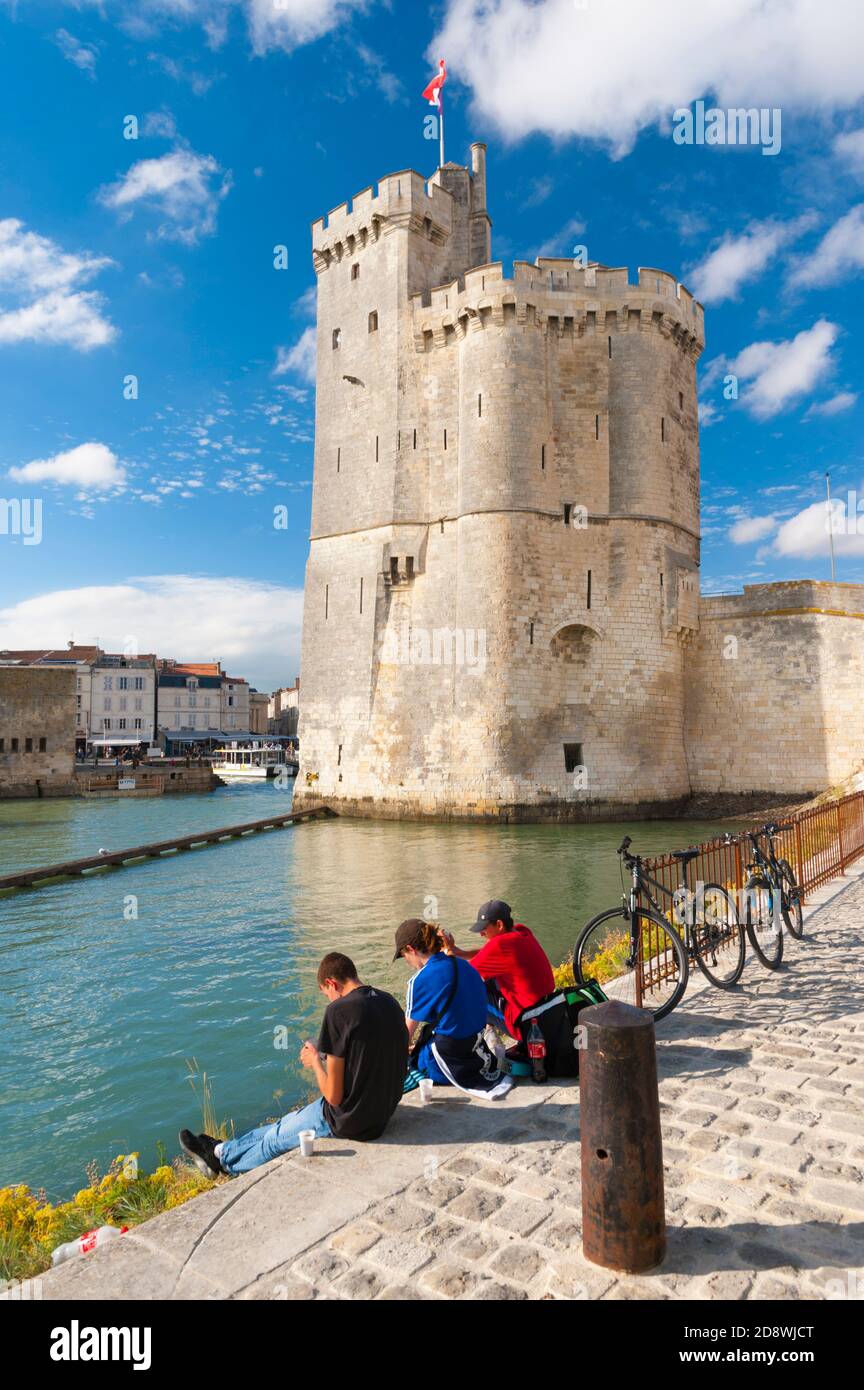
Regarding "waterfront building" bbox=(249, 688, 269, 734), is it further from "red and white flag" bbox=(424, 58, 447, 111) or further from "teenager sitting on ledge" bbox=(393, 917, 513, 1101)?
"teenager sitting on ledge" bbox=(393, 917, 513, 1101)

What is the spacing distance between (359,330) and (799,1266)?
31616 mm

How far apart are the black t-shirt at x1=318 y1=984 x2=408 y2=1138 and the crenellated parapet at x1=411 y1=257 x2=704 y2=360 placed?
2645 cm

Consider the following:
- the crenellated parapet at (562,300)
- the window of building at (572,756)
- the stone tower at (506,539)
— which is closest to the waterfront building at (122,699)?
the stone tower at (506,539)

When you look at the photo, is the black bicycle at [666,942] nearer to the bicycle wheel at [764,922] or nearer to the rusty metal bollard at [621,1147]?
the bicycle wheel at [764,922]

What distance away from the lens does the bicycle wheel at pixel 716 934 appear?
6.56 m

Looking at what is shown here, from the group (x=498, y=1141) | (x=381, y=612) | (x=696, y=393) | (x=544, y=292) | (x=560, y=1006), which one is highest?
(x=544, y=292)

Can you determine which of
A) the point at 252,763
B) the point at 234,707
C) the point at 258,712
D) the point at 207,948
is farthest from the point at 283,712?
the point at 207,948

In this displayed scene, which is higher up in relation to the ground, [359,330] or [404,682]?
[359,330]

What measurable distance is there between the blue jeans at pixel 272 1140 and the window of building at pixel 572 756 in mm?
22578

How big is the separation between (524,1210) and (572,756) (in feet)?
77.9

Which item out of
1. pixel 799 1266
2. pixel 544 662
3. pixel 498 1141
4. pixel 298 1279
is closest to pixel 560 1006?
pixel 498 1141

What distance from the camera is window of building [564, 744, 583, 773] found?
2658cm
